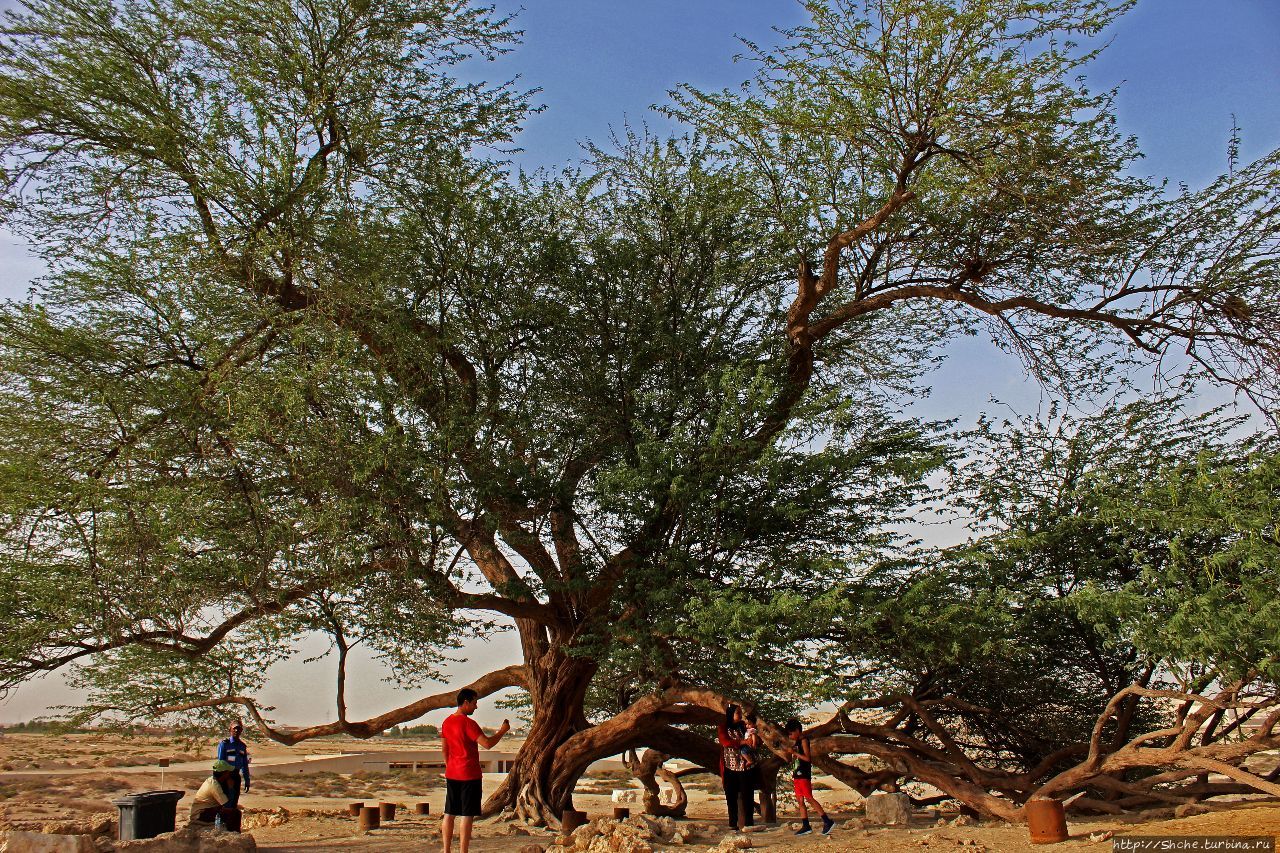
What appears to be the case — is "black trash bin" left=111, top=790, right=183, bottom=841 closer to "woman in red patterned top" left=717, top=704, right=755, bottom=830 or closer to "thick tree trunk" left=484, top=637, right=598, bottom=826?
"thick tree trunk" left=484, top=637, right=598, bottom=826

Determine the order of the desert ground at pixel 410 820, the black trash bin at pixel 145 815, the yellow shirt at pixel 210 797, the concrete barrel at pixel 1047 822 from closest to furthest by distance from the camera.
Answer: the concrete barrel at pixel 1047 822, the desert ground at pixel 410 820, the black trash bin at pixel 145 815, the yellow shirt at pixel 210 797

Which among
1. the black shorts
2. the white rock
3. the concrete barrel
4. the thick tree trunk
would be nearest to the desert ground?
the concrete barrel

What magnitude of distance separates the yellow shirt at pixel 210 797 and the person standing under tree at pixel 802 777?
668 cm

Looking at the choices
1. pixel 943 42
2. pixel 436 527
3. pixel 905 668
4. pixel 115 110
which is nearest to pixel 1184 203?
pixel 943 42

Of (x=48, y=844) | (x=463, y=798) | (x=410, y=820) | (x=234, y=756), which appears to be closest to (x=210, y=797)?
(x=234, y=756)

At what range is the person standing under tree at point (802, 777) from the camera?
10812 mm

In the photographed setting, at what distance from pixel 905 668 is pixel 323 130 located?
11.4 metres

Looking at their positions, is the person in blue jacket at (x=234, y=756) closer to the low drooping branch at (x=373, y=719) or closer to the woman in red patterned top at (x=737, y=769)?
the low drooping branch at (x=373, y=719)

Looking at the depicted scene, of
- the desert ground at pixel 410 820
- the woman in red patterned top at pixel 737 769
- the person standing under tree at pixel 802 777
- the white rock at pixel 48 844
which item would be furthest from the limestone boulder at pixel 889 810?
the white rock at pixel 48 844

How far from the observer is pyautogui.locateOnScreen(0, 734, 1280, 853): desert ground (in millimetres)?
9164

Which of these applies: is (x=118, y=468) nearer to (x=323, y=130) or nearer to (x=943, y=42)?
(x=323, y=130)

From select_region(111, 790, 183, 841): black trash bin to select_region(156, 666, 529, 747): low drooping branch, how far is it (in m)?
3.33

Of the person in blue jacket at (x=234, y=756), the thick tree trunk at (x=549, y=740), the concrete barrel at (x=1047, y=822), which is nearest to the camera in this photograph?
the concrete barrel at (x=1047, y=822)

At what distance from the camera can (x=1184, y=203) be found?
1330 centimetres
